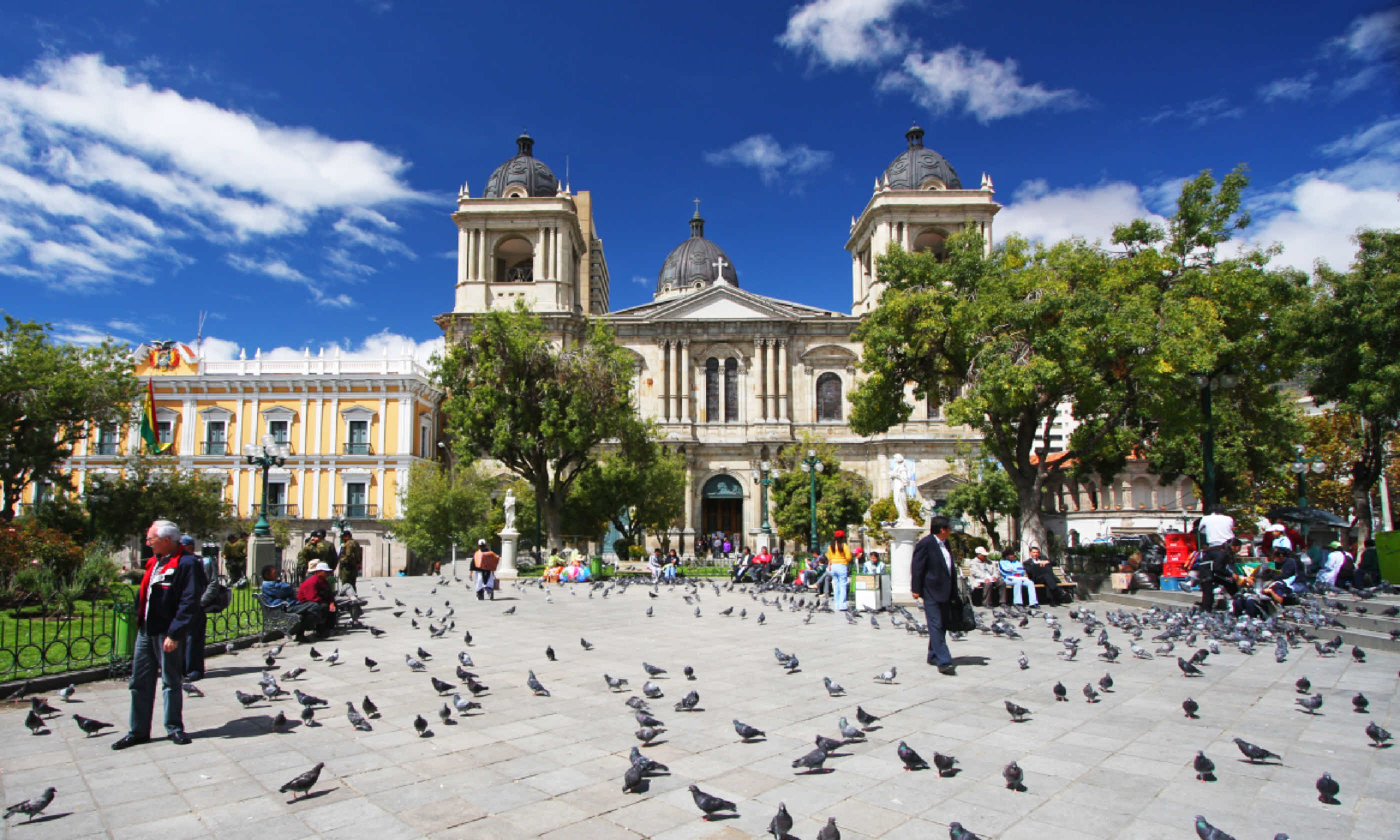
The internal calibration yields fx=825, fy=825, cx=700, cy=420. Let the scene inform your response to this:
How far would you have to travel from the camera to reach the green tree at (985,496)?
32.2m

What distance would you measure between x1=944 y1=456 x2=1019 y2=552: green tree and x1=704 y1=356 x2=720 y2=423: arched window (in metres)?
12.0

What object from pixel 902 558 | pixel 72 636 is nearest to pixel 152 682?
pixel 72 636

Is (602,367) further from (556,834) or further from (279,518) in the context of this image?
(556,834)

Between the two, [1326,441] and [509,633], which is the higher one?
[1326,441]

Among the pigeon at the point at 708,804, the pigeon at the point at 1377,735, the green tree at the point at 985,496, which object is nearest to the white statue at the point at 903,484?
the pigeon at the point at 1377,735

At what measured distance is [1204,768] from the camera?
478 centimetres

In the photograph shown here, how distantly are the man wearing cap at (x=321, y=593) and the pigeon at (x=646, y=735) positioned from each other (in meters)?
7.08

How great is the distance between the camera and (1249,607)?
11.3 meters

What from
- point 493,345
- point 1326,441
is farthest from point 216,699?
point 1326,441

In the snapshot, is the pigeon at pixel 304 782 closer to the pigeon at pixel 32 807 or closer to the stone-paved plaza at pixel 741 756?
the stone-paved plaza at pixel 741 756

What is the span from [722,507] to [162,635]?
3466cm

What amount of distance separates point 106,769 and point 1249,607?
12.9m

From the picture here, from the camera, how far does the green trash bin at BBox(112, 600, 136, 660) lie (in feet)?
25.8

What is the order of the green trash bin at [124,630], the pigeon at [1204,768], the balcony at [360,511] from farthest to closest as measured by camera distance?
1. the balcony at [360,511]
2. the green trash bin at [124,630]
3. the pigeon at [1204,768]
